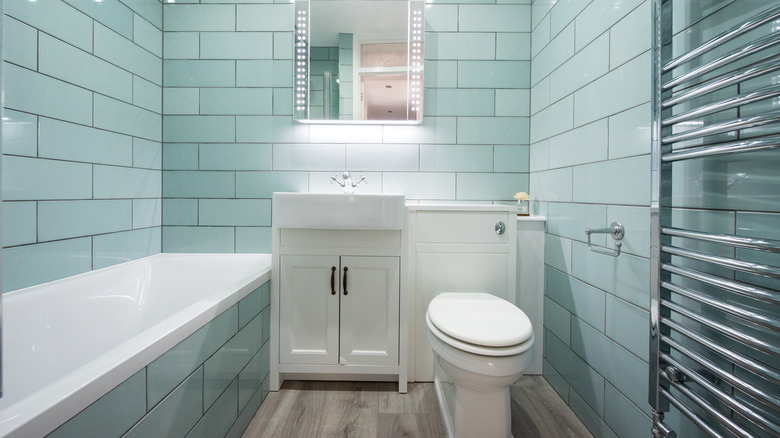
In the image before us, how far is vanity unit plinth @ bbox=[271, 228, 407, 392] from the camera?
176 cm

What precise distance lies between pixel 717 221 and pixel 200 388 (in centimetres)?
152

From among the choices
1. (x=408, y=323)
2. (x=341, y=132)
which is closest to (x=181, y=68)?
(x=341, y=132)

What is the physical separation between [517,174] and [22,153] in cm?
223

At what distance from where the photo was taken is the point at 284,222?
5.45 ft

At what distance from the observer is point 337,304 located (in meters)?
1.76

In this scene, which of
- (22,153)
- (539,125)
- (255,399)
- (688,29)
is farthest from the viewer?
(539,125)

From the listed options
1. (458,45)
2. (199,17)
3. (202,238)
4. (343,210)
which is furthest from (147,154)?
(458,45)

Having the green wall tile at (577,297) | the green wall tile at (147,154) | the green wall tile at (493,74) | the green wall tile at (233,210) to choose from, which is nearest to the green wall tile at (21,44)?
the green wall tile at (147,154)

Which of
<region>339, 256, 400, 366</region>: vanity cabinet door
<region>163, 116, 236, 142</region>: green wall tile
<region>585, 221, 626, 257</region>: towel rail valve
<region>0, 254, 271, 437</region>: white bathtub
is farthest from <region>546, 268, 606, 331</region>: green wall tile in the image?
<region>163, 116, 236, 142</region>: green wall tile

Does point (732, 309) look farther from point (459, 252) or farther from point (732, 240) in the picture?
point (459, 252)

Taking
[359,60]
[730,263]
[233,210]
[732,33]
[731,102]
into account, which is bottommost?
[730,263]

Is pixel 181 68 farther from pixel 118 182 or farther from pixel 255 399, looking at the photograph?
pixel 255 399

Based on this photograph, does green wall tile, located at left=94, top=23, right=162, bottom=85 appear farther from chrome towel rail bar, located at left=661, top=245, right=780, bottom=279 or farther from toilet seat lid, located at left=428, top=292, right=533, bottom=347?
chrome towel rail bar, located at left=661, top=245, right=780, bottom=279

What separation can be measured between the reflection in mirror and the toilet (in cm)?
120
